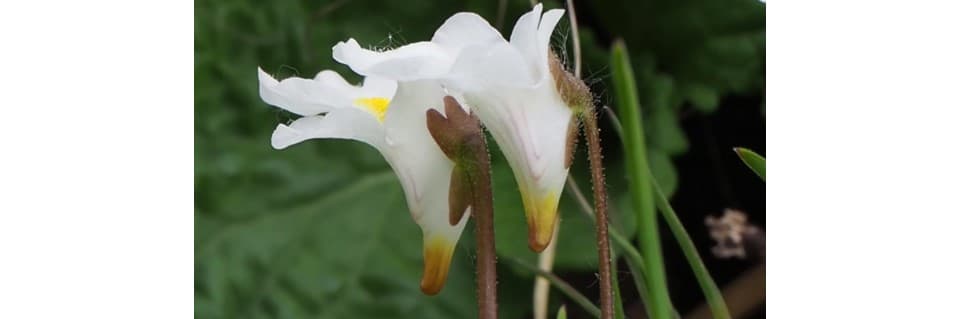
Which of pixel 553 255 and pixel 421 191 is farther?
pixel 553 255

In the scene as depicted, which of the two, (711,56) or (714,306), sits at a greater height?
(711,56)

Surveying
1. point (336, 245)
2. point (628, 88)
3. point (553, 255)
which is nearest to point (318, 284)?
point (336, 245)

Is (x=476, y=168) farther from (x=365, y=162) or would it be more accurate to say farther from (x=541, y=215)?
(x=365, y=162)

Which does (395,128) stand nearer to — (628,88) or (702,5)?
(628,88)

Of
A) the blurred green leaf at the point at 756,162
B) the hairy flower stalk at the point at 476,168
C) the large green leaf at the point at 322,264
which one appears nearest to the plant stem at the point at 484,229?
the hairy flower stalk at the point at 476,168

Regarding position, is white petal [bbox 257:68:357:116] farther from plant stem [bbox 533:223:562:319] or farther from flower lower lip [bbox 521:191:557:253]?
plant stem [bbox 533:223:562:319]
